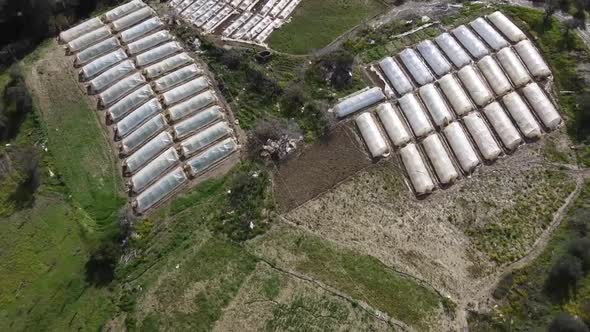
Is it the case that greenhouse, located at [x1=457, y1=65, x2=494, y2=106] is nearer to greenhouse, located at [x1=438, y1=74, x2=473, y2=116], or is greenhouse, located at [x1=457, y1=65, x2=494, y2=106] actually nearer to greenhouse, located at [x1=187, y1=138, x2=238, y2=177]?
greenhouse, located at [x1=438, y1=74, x2=473, y2=116]

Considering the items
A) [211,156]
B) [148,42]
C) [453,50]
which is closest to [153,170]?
[211,156]

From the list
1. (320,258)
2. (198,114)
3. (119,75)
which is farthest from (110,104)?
(320,258)

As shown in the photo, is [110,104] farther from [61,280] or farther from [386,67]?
[386,67]

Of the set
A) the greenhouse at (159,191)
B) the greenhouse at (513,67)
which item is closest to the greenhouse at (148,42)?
the greenhouse at (159,191)

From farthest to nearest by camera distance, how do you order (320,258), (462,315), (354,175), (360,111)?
(360,111) → (354,175) → (320,258) → (462,315)

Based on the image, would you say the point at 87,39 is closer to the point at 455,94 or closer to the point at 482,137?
the point at 455,94
